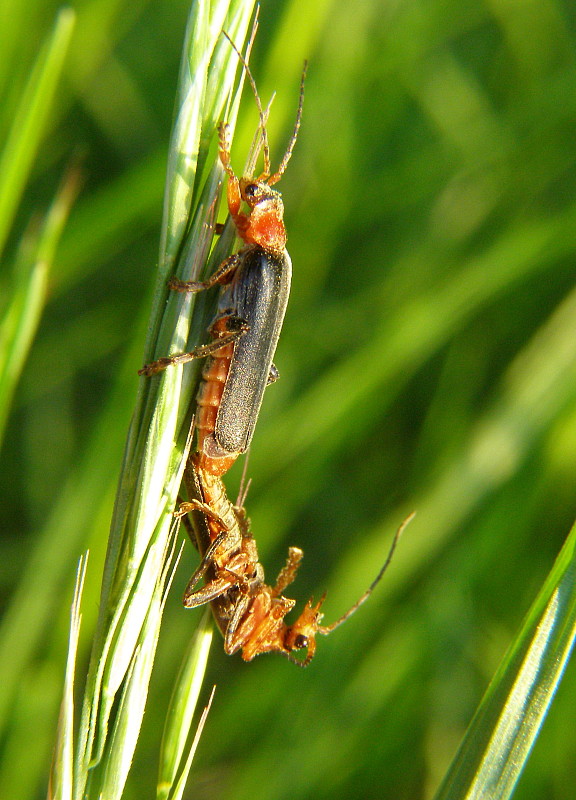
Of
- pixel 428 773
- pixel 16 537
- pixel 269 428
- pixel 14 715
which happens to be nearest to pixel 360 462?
pixel 269 428

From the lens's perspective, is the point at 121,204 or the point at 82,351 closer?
the point at 121,204

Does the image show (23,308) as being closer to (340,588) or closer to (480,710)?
(480,710)

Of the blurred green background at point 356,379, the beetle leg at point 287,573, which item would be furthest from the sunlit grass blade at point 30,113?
the beetle leg at point 287,573

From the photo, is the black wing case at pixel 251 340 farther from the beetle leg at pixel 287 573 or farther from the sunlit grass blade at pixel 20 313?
the sunlit grass blade at pixel 20 313

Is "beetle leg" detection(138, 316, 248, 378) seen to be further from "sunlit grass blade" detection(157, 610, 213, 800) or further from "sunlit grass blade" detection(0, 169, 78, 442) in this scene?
"sunlit grass blade" detection(157, 610, 213, 800)

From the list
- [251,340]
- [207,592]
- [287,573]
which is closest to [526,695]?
[207,592]

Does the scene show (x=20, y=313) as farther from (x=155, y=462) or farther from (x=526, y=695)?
(x=526, y=695)
